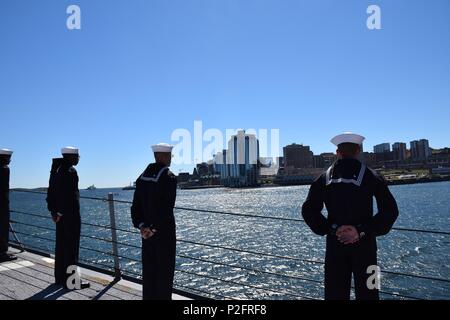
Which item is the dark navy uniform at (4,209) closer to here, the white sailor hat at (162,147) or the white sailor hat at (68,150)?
the white sailor hat at (68,150)

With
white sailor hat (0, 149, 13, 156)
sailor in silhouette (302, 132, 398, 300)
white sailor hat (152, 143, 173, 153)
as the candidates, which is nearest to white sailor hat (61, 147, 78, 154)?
white sailor hat (152, 143, 173, 153)

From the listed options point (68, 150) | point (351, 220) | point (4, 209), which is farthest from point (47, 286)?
point (351, 220)

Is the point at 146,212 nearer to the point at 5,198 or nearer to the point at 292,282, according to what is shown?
the point at 5,198

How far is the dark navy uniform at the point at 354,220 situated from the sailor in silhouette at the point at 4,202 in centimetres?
715

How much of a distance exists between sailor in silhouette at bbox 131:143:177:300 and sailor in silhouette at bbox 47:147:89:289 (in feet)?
6.79

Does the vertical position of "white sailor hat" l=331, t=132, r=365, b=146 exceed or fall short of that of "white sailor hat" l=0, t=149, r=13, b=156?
it falls short

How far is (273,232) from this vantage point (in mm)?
42438

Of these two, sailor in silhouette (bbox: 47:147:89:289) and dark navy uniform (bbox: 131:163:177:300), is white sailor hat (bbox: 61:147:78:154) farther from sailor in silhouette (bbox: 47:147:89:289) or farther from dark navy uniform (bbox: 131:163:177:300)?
dark navy uniform (bbox: 131:163:177:300)

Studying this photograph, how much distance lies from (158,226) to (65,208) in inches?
101

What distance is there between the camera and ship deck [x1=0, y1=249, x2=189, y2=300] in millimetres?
6160

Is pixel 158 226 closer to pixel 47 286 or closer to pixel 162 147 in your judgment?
pixel 162 147

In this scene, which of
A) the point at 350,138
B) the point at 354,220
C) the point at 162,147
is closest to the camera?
the point at 354,220

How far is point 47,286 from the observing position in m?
6.75
